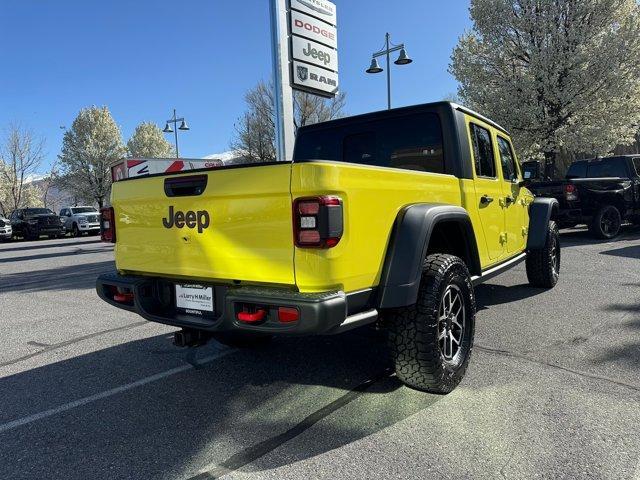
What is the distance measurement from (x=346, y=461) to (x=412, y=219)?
1387mm

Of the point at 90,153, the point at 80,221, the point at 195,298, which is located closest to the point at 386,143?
the point at 195,298

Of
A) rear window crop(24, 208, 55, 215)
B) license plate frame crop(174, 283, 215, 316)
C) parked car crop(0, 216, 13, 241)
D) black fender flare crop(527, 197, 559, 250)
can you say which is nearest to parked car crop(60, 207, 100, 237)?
rear window crop(24, 208, 55, 215)

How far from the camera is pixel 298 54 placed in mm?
8477

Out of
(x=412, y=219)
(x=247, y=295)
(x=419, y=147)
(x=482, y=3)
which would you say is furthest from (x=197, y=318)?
(x=482, y=3)

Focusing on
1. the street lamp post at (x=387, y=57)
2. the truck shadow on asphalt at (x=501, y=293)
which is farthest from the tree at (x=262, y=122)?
the truck shadow on asphalt at (x=501, y=293)

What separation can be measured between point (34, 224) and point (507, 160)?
26.8 meters

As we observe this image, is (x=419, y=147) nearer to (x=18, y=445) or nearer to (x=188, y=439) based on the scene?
(x=188, y=439)

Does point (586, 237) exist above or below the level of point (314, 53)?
below

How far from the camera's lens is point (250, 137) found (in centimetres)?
2769

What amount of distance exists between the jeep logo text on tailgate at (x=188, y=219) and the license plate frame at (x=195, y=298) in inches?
14.4

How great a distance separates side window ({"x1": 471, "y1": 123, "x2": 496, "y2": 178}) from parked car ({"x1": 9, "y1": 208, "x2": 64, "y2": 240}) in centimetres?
2693

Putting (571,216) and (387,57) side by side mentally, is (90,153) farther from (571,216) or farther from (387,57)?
(571,216)

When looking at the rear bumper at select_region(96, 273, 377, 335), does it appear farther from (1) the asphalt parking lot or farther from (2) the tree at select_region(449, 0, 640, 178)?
(2) the tree at select_region(449, 0, 640, 178)

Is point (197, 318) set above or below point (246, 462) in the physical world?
above
